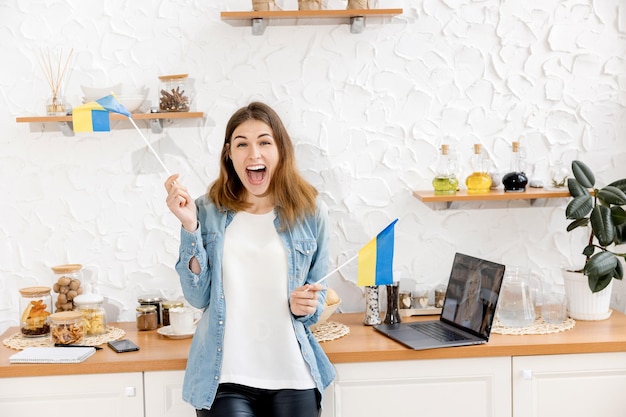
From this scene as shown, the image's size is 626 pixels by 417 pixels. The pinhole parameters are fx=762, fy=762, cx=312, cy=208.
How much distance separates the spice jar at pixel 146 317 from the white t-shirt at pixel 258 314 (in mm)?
553

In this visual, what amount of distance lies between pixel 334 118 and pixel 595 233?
3.42 feet

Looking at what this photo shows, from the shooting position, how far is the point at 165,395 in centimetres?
246

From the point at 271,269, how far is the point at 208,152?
2.41 ft

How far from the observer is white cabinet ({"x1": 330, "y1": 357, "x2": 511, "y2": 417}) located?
2494mm

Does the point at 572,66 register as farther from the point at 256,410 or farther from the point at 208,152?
the point at 256,410

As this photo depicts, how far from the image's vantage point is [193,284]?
232cm

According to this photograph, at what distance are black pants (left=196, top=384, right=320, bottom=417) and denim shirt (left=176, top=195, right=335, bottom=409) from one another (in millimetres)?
35

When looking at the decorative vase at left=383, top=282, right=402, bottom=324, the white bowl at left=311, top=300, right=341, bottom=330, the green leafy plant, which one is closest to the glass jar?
the white bowl at left=311, top=300, right=341, bottom=330

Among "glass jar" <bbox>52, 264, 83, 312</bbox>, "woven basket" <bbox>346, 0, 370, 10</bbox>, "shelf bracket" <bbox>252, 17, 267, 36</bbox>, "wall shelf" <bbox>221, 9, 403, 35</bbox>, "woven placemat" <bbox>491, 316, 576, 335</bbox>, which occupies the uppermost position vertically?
"woven basket" <bbox>346, 0, 370, 10</bbox>

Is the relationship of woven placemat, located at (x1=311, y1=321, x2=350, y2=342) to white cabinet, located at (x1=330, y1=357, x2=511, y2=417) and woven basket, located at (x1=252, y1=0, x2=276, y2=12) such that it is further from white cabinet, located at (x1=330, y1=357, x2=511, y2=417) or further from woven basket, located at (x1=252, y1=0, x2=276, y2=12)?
woven basket, located at (x1=252, y1=0, x2=276, y2=12)

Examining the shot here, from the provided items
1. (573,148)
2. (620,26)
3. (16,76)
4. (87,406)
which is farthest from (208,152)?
(620,26)

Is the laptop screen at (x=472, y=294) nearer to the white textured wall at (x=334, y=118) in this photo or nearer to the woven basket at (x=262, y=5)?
the white textured wall at (x=334, y=118)

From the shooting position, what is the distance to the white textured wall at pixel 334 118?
286 centimetres

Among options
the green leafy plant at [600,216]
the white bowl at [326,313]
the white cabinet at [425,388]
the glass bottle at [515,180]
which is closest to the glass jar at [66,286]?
the white bowl at [326,313]
